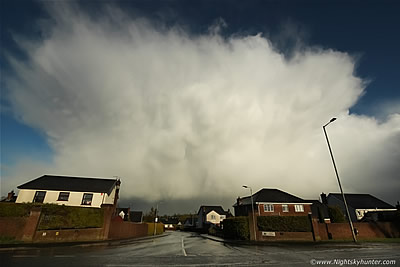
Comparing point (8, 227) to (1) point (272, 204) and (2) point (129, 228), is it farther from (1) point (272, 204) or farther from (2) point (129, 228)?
(1) point (272, 204)

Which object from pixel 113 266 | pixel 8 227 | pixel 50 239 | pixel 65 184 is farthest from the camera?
pixel 65 184

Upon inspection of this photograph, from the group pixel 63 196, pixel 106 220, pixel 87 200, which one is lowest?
pixel 106 220

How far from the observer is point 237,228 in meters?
33.7

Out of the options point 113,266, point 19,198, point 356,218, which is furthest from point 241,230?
point 356,218

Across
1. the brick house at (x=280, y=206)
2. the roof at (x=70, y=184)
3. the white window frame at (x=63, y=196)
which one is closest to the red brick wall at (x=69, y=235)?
the roof at (x=70, y=184)

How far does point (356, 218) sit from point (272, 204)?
26.3 meters

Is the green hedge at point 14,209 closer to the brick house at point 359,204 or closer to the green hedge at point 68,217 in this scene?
the green hedge at point 68,217

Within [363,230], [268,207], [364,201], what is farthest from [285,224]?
[364,201]

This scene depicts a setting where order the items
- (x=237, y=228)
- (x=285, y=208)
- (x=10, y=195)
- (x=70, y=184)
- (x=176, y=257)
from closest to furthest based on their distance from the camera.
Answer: (x=176, y=257) < (x=237, y=228) < (x=10, y=195) < (x=70, y=184) < (x=285, y=208)

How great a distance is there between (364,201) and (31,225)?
78.2 meters

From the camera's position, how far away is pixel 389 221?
3484 cm

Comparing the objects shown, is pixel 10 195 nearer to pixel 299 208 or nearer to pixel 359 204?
pixel 299 208

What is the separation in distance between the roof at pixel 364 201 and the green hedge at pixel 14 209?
7221 centimetres

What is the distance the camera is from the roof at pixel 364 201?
199 ft
